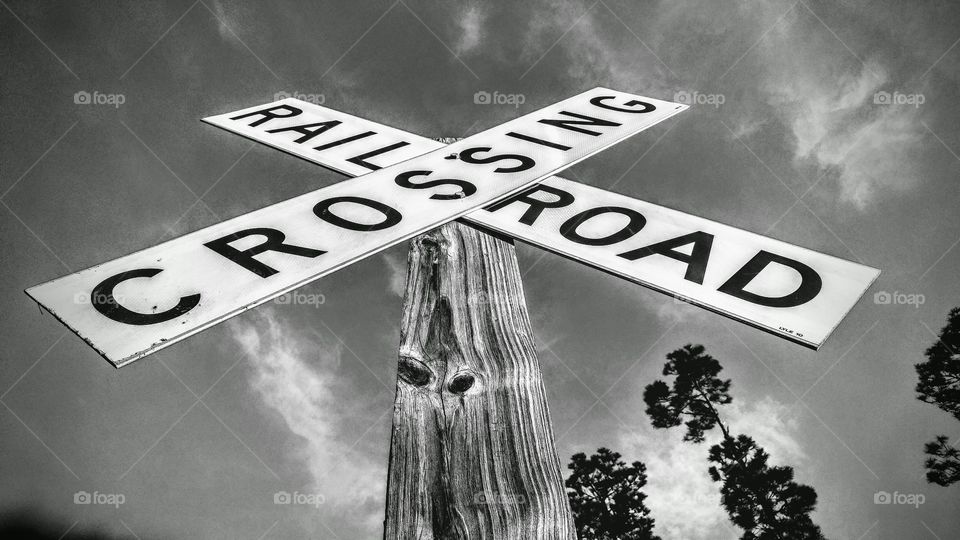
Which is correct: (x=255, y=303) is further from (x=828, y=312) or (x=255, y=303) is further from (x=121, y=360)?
(x=828, y=312)

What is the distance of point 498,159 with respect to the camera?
189 centimetres

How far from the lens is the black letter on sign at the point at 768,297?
138 centimetres

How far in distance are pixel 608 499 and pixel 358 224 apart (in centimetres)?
862

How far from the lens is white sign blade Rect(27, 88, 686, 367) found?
119 cm

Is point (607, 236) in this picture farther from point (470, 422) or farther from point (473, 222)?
point (470, 422)

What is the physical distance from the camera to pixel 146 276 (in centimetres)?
132

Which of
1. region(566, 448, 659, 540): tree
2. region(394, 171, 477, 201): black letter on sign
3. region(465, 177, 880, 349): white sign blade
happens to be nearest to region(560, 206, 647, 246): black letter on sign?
region(465, 177, 880, 349): white sign blade

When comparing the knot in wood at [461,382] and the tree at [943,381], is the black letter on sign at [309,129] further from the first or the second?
the tree at [943,381]

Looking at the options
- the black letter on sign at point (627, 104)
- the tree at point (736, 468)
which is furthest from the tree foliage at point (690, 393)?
the black letter on sign at point (627, 104)

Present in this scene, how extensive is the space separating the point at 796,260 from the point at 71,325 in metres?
1.88

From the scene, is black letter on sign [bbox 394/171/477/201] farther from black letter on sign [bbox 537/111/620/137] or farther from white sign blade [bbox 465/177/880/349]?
black letter on sign [bbox 537/111/620/137]

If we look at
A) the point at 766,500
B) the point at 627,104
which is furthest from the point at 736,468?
the point at 627,104

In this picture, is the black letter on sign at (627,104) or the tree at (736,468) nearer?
the black letter on sign at (627,104)

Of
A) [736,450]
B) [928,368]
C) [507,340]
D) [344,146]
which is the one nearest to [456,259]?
[507,340]
